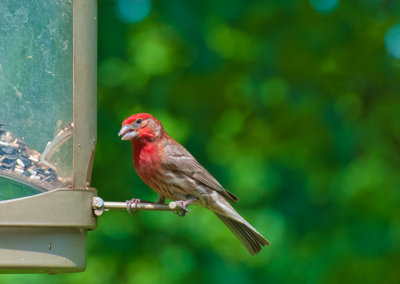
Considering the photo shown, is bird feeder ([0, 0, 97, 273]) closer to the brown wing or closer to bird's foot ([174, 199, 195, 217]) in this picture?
bird's foot ([174, 199, 195, 217])

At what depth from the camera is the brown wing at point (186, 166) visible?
5.61 metres

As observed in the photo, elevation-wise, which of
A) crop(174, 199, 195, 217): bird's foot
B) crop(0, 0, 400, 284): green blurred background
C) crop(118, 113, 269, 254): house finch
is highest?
crop(0, 0, 400, 284): green blurred background

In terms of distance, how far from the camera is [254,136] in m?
8.47

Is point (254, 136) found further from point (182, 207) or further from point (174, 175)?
point (182, 207)

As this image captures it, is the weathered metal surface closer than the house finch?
Yes

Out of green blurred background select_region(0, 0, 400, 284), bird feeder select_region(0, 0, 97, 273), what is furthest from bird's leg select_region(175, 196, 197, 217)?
green blurred background select_region(0, 0, 400, 284)

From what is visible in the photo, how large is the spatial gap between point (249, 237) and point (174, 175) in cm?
66

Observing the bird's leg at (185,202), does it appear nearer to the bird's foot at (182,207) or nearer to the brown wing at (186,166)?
the bird's foot at (182,207)

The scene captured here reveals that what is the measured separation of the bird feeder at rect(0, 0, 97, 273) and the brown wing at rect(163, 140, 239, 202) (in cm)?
98

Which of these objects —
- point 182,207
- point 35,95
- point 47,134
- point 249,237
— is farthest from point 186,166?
point 35,95

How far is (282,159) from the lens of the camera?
8.20 meters

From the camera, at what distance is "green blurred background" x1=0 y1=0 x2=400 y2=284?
25.5ft

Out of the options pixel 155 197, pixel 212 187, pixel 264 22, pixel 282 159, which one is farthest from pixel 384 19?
pixel 212 187

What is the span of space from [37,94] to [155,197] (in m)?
3.02
